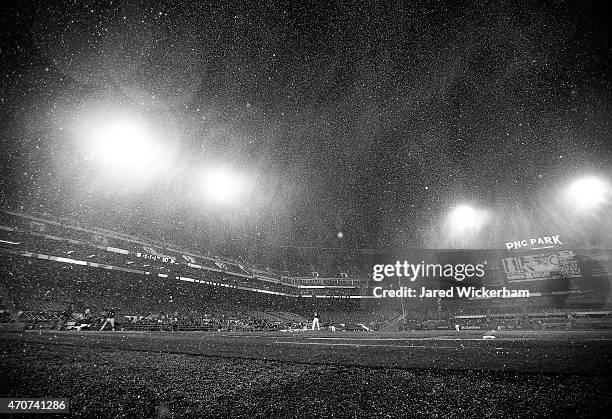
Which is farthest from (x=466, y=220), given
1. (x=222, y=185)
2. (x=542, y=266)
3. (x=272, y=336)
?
(x=272, y=336)

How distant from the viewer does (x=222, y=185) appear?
101ft

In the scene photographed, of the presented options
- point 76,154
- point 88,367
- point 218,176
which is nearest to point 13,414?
point 88,367

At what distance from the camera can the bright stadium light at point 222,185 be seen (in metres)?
29.8

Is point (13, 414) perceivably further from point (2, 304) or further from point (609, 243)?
point (609, 243)

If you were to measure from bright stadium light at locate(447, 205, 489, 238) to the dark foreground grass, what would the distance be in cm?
3442

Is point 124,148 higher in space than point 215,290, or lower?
higher

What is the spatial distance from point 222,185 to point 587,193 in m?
32.8

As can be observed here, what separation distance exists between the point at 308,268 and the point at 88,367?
139ft

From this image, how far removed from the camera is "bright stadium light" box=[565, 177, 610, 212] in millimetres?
24672

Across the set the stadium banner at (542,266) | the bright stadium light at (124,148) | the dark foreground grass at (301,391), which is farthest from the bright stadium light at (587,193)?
the bright stadium light at (124,148)

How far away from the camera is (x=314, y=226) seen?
4369cm

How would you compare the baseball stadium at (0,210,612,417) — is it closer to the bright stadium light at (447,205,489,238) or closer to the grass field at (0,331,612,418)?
the grass field at (0,331,612,418)

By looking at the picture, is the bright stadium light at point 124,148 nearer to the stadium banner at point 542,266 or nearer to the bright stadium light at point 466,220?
the bright stadium light at point 466,220

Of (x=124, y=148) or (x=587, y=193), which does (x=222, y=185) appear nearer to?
(x=124, y=148)
